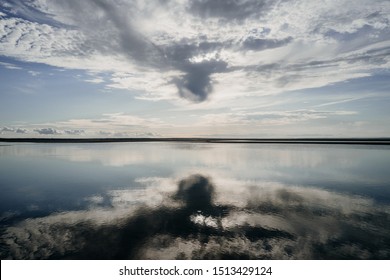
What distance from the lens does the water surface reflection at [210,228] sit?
8.70m

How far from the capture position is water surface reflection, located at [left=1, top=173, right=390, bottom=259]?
28.6 feet

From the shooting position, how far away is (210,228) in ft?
35.6

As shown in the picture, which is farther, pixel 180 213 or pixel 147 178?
pixel 147 178

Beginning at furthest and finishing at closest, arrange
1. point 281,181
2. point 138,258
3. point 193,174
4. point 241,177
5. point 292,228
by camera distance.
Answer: point 193,174, point 241,177, point 281,181, point 292,228, point 138,258

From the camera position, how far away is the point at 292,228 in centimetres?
1087

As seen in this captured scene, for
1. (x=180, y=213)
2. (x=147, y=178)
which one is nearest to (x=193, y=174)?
(x=147, y=178)

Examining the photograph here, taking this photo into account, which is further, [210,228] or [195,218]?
[195,218]

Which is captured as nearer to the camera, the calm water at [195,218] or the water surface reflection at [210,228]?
the water surface reflection at [210,228]

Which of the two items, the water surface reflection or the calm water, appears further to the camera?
the calm water

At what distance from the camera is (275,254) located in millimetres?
8578

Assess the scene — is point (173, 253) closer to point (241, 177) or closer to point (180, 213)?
point (180, 213)

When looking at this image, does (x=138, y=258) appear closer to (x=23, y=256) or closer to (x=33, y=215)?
(x=23, y=256)
